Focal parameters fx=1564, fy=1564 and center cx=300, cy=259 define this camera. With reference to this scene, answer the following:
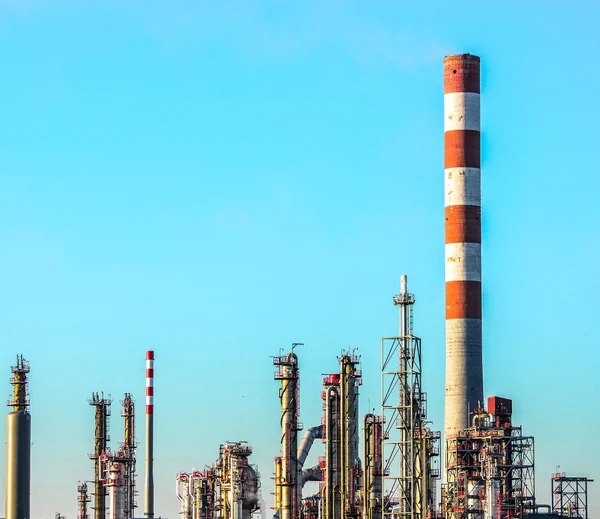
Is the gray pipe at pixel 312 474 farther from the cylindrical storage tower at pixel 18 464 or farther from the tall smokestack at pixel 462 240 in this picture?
the cylindrical storage tower at pixel 18 464

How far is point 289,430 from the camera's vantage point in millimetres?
73188

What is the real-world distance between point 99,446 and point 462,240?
23868 millimetres

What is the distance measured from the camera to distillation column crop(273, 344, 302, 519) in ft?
240

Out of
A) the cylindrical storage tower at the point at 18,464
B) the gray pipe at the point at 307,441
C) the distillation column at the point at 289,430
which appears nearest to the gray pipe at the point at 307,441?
the gray pipe at the point at 307,441

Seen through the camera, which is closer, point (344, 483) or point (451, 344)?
point (344, 483)

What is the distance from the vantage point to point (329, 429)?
2758 inches

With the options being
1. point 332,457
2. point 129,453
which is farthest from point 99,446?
point 332,457

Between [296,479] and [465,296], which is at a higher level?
[465,296]

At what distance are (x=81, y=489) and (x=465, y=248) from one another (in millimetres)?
27657

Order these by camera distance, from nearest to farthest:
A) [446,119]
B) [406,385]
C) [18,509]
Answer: [406,385] < [18,509] < [446,119]

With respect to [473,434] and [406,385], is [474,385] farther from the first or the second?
[406,385]

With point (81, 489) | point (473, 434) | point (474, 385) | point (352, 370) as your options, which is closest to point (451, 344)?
point (474, 385)

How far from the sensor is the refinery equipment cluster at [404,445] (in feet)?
227

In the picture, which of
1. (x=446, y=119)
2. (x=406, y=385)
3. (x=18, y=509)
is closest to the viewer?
(x=406, y=385)
